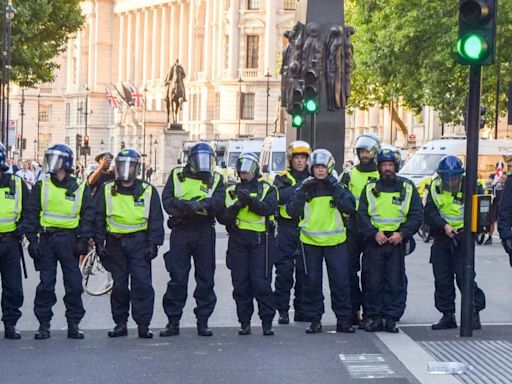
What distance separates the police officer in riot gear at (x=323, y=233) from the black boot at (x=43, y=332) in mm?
2471

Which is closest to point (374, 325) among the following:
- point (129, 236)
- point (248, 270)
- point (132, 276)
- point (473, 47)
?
point (248, 270)

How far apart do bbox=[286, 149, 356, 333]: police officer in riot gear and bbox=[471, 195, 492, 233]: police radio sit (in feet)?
4.10

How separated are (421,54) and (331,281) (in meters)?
41.2

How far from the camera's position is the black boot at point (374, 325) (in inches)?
609

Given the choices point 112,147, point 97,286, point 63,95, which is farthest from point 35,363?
point 63,95

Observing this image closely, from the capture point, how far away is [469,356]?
1350cm

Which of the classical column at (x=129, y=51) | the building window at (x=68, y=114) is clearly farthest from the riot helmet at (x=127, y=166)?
the building window at (x=68, y=114)

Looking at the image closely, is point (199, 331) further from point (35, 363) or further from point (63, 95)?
point (63, 95)

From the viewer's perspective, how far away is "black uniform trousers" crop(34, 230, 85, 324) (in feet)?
49.0

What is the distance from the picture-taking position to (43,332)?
14844 millimetres

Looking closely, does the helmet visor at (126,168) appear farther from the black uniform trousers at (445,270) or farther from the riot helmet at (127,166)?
the black uniform trousers at (445,270)

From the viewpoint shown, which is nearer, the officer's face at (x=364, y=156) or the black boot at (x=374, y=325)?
the black boot at (x=374, y=325)

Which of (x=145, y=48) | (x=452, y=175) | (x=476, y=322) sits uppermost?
(x=145, y=48)

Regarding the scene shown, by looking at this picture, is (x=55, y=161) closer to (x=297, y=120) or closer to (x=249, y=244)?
(x=249, y=244)
